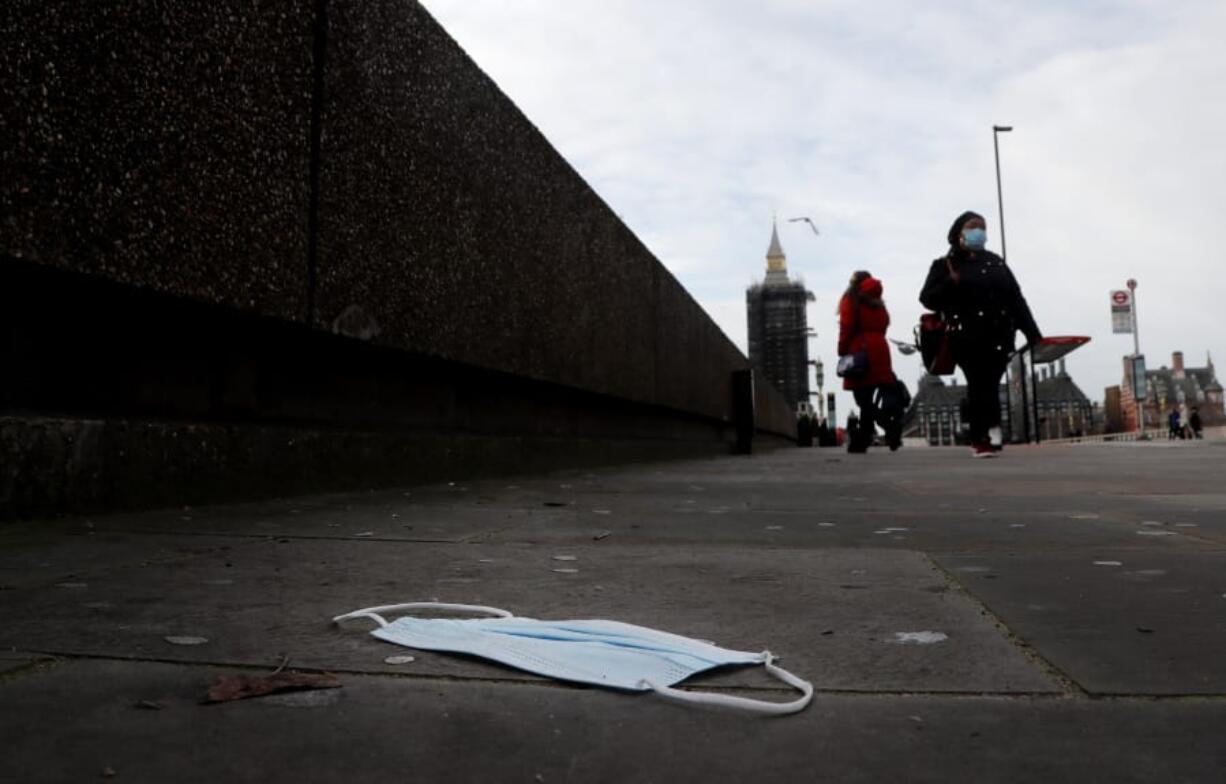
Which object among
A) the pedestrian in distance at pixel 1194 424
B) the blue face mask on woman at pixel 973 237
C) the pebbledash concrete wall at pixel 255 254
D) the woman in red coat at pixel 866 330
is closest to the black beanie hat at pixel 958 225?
the blue face mask on woman at pixel 973 237

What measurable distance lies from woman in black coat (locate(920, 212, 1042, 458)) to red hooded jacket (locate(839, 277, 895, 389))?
7.66ft

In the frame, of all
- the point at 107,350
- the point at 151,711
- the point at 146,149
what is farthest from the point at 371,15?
the point at 151,711

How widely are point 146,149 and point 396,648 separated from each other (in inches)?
88.5

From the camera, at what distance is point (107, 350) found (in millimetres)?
3088

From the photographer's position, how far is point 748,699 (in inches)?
46.9

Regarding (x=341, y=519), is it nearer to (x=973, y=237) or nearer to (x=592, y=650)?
(x=592, y=650)

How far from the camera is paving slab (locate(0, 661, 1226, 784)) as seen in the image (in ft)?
3.13

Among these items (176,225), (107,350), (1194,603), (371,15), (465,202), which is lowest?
(1194,603)

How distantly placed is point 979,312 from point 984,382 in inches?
28.8

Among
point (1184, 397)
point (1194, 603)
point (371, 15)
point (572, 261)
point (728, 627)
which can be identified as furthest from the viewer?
point (1184, 397)

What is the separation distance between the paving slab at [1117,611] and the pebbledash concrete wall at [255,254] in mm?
2541

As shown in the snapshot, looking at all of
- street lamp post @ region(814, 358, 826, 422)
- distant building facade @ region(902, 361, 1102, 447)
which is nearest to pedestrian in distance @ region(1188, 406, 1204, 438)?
street lamp post @ region(814, 358, 826, 422)

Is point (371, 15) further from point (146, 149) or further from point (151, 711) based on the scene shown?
point (151, 711)

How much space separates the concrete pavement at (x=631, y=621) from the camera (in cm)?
100
